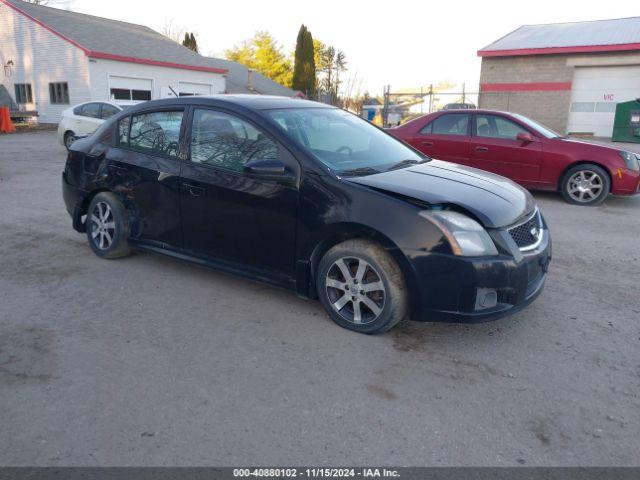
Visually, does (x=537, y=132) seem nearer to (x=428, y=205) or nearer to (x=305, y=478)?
(x=428, y=205)

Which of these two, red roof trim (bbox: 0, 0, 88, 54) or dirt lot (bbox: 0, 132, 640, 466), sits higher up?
red roof trim (bbox: 0, 0, 88, 54)

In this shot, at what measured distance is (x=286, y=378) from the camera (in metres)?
3.25

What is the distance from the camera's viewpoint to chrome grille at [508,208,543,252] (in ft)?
12.1

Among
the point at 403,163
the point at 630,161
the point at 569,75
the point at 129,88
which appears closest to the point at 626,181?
the point at 630,161

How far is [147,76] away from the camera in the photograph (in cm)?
2781

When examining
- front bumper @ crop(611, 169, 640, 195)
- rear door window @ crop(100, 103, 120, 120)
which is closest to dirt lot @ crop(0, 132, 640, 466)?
front bumper @ crop(611, 169, 640, 195)

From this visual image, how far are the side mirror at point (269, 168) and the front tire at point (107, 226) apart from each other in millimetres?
1845

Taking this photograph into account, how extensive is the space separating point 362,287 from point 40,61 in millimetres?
29502

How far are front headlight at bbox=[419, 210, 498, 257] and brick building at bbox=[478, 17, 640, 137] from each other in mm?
23935

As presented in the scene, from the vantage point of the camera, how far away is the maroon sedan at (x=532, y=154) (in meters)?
8.33

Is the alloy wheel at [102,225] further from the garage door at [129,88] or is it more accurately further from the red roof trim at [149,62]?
the red roof trim at [149,62]

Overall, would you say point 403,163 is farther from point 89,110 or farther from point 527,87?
point 527,87

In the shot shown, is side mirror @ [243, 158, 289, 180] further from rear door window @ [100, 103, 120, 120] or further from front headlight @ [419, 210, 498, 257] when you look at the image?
rear door window @ [100, 103, 120, 120]

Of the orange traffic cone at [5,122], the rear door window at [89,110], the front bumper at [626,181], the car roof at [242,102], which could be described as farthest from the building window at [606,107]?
the orange traffic cone at [5,122]
